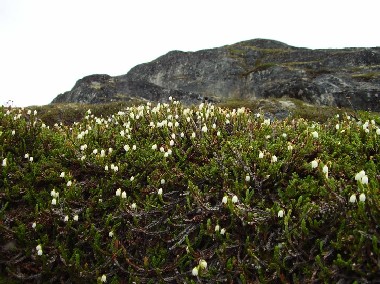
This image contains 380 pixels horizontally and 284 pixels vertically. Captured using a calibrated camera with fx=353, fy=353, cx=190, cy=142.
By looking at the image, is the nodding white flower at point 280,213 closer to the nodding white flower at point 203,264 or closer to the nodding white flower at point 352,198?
the nodding white flower at point 352,198

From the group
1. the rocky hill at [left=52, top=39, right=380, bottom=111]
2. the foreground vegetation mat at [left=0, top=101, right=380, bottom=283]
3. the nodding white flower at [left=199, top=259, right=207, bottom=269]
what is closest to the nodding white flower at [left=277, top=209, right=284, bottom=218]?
the foreground vegetation mat at [left=0, top=101, right=380, bottom=283]

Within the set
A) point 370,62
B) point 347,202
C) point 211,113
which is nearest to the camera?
point 347,202

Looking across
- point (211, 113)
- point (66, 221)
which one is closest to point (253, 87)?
point (211, 113)

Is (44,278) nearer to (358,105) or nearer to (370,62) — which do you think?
(358,105)

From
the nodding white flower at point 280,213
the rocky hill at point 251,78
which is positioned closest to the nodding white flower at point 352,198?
the nodding white flower at point 280,213

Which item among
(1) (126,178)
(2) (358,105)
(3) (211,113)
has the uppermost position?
(3) (211,113)

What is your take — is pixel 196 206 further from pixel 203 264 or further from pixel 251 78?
pixel 251 78
